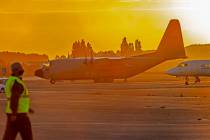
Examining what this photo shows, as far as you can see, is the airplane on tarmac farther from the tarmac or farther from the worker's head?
the worker's head

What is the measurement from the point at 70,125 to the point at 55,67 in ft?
226

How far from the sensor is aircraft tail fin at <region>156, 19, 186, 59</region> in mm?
102500

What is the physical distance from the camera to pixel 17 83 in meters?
16.6

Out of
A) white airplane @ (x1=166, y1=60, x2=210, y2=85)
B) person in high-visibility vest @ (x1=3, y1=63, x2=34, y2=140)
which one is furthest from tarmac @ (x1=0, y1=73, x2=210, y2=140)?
white airplane @ (x1=166, y1=60, x2=210, y2=85)

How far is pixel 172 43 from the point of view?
343 ft

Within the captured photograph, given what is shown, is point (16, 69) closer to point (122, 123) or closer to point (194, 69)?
point (122, 123)

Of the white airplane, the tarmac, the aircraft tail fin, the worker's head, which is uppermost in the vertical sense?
the aircraft tail fin

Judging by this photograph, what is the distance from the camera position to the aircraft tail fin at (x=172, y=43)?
10250 cm

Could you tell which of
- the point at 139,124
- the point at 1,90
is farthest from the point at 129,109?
the point at 1,90

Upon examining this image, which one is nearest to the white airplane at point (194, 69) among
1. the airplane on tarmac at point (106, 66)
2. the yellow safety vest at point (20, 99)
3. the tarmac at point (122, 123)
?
the airplane on tarmac at point (106, 66)

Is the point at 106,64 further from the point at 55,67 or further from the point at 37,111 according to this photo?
the point at 37,111

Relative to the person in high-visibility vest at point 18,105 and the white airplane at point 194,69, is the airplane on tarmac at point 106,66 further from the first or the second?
the person in high-visibility vest at point 18,105

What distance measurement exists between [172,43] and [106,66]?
40.4 ft

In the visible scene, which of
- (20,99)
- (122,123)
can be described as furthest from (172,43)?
(20,99)
